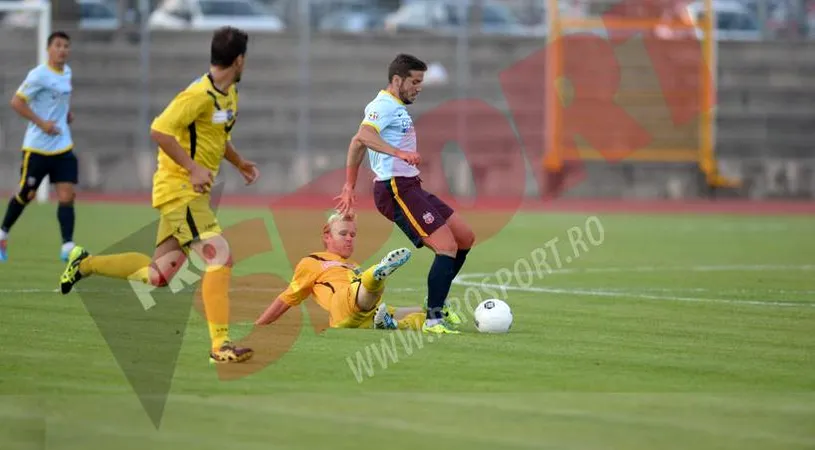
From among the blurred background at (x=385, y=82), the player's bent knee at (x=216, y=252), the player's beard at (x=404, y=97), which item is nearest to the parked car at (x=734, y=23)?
the blurred background at (x=385, y=82)

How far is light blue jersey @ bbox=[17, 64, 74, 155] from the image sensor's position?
1641 centimetres

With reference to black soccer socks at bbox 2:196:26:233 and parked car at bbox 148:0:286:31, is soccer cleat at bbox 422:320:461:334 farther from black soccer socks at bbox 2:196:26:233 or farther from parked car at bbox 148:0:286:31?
parked car at bbox 148:0:286:31

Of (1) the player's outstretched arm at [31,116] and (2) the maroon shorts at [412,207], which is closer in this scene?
(2) the maroon shorts at [412,207]

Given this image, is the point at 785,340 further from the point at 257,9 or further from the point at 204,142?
the point at 257,9

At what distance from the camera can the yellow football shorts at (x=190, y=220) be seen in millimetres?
9273

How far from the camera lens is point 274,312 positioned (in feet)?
35.3

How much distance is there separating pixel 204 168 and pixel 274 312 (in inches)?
77.6

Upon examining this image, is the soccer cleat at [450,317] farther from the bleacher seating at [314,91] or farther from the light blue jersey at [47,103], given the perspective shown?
the bleacher seating at [314,91]

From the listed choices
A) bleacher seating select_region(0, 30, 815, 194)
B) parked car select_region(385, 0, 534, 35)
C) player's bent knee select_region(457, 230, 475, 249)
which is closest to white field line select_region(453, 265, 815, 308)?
player's bent knee select_region(457, 230, 475, 249)

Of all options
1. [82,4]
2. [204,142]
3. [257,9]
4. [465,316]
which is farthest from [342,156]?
[204,142]

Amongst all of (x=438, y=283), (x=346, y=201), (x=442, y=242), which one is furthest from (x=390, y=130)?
(x=438, y=283)

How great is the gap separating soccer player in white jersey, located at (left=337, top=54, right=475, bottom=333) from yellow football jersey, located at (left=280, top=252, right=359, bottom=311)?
49 centimetres

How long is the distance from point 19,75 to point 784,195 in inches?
647

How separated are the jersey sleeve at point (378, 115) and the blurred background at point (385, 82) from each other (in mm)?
19923
